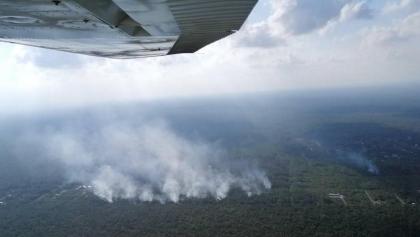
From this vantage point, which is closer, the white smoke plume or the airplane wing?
the airplane wing

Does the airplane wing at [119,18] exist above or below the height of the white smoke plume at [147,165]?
above

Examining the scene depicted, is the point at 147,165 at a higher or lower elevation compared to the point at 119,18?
lower

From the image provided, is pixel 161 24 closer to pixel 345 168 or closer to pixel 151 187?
pixel 151 187

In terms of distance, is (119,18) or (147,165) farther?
(147,165)

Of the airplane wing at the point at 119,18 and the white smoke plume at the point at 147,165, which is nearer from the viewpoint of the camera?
the airplane wing at the point at 119,18
